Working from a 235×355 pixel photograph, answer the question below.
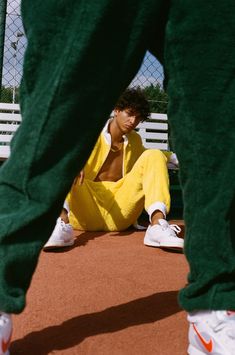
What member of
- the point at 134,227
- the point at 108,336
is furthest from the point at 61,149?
the point at 134,227

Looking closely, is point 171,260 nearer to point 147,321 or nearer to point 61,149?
point 147,321

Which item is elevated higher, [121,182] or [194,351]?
[194,351]

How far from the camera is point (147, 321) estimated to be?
147cm

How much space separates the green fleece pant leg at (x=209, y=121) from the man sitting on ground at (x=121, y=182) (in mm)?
1849

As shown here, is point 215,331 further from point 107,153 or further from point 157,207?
point 107,153

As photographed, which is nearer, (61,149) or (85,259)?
(61,149)

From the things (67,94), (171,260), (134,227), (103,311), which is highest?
(67,94)

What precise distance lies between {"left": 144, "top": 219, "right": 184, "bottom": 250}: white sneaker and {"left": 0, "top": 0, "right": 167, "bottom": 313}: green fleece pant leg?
162 centimetres

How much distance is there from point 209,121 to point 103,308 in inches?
30.0

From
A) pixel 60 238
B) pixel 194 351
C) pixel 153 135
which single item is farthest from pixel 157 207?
pixel 153 135

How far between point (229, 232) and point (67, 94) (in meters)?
0.43

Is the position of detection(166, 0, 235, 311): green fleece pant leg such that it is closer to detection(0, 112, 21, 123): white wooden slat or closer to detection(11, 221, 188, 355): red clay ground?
detection(11, 221, 188, 355): red clay ground

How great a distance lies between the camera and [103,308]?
62.2 inches

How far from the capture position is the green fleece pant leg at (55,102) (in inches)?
40.4
